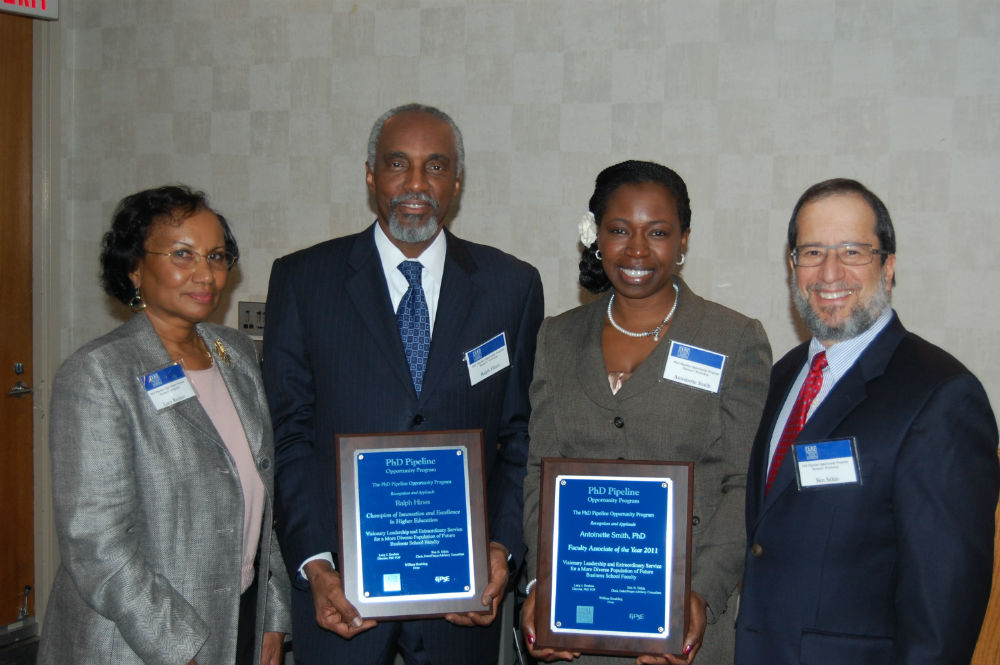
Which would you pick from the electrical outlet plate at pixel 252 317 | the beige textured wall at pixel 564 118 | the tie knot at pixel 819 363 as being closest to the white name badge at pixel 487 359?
the tie knot at pixel 819 363

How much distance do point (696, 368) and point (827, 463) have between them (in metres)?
0.54

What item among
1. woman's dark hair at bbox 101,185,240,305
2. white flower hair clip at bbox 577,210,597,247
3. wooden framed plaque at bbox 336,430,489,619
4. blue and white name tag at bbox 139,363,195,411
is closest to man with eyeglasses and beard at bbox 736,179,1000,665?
white flower hair clip at bbox 577,210,597,247

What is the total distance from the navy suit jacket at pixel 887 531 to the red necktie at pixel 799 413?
5 cm

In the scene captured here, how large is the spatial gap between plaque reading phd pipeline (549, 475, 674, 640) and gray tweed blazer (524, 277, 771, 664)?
→ 6.4 inches

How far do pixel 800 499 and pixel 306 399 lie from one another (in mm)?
1424

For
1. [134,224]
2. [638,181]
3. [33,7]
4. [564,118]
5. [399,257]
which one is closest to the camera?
[134,224]

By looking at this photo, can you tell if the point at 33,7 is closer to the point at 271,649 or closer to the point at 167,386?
the point at 167,386

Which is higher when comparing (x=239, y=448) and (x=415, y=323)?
(x=415, y=323)

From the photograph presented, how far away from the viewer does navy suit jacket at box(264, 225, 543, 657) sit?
A: 2.55 meters

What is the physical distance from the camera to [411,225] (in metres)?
2.63

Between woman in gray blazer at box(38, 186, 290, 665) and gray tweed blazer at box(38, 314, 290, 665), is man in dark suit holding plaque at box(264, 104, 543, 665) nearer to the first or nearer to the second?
woman in gray blazer at box(38, 186, 290, 665)

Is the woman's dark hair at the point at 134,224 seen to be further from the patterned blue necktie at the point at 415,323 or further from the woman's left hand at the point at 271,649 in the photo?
the woman's left hand at the point at 271,649

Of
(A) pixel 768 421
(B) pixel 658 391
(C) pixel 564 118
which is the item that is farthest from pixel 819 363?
(C) pixel 564 118

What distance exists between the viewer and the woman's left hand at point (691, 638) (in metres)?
2.23
